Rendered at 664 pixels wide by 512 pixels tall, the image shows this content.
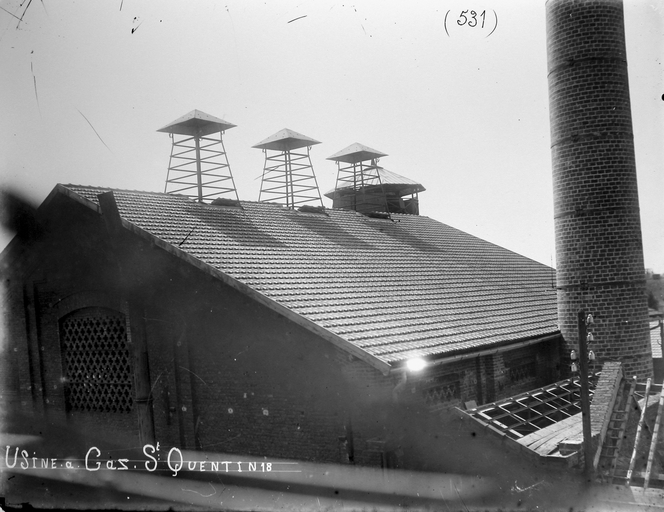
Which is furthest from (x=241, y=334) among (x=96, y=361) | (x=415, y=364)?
(x=96, y=361)

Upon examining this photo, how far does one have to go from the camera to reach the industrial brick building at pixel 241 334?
9.88 m

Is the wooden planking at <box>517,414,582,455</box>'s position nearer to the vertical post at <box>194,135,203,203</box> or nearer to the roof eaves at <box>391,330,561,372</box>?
the roof eaves at <box>391,330,561,372</box>

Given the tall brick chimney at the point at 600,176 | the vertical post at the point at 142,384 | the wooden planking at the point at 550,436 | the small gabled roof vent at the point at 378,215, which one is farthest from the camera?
the small gabled roof vent at the point at 378,215

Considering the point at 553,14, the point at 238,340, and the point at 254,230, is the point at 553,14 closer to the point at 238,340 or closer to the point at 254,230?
the point at 254,230

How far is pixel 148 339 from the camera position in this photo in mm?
11734

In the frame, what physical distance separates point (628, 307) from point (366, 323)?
6.84m

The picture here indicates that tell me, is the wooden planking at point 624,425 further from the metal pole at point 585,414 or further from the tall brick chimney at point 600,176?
the tall brick chimney at point 600,176

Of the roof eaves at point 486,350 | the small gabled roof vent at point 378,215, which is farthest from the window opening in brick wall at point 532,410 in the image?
the small gabled roof vent at point 378,215

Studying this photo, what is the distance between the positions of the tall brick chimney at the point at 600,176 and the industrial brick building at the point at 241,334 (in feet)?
4.91

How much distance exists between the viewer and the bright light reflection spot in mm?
9867

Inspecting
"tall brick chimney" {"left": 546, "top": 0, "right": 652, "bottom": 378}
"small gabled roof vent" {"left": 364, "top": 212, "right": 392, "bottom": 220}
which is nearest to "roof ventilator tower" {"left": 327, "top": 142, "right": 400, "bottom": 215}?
"small gabled roof vent" {"left": 364, "top": 212, "right": 392, "bottom": 220}

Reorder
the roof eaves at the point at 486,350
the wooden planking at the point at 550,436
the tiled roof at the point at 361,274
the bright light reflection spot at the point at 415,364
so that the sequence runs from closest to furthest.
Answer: the wooden planking at the point at 550,436
the bright light reflection spot at the point at 415,364
the roof eaves at the point at 486,350
the tiled roof at the point at 361,274

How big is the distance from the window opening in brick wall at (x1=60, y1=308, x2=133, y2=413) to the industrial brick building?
0.12 feet

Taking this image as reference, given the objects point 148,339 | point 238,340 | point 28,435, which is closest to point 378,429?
point 238,340
